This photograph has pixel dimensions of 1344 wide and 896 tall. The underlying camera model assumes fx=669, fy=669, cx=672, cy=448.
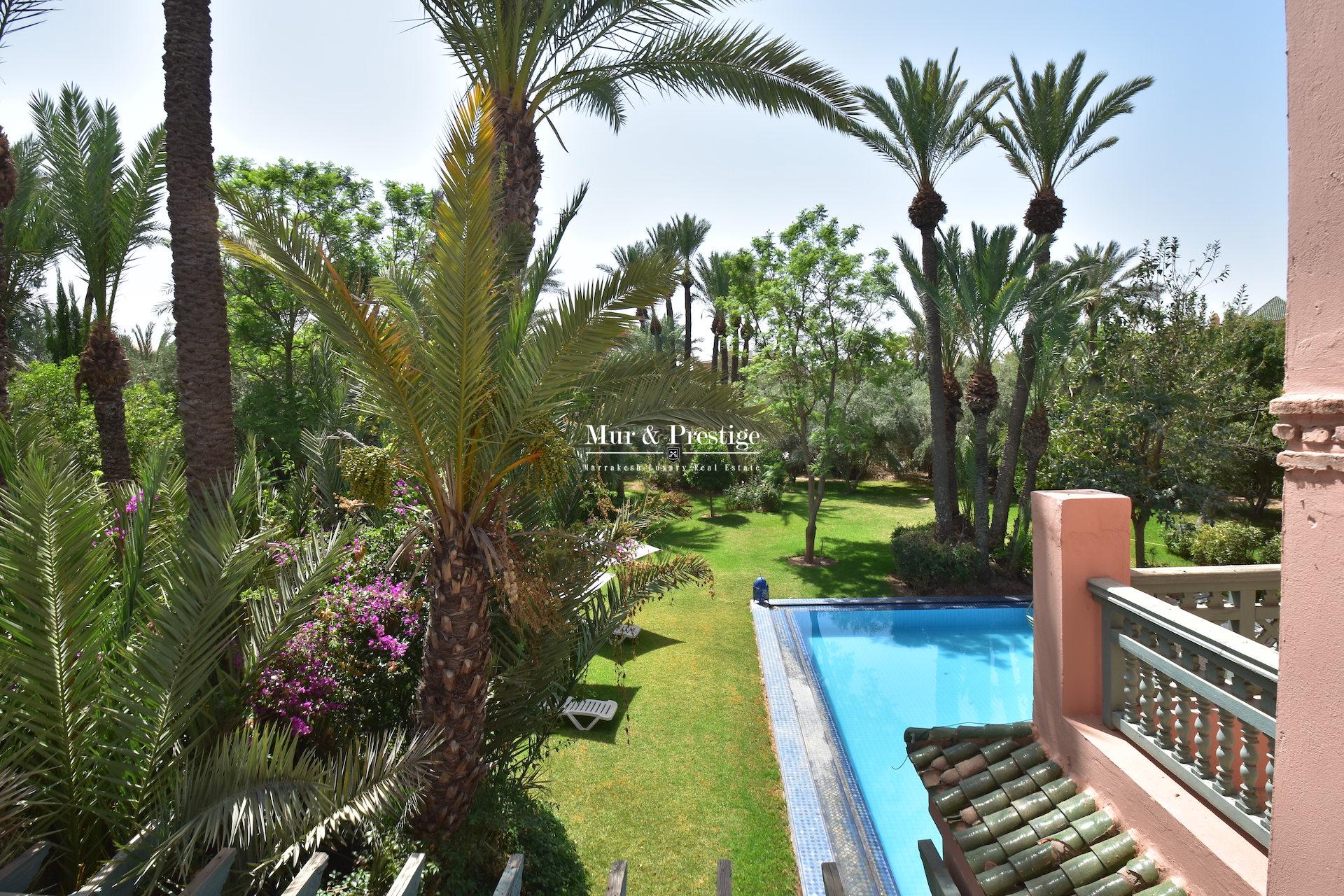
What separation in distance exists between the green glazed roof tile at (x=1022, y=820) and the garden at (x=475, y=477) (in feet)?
7.65

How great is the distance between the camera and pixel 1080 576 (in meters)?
3.48

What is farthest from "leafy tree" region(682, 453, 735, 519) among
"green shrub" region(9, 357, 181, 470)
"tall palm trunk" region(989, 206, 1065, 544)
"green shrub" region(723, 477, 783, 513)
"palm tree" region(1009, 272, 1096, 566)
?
"green shrub" region(9, 357, 181, 470)

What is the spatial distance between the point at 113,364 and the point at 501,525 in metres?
7.32

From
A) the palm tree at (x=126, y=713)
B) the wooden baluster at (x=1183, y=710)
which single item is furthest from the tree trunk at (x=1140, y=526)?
the palm tree at (x=126, y=713)

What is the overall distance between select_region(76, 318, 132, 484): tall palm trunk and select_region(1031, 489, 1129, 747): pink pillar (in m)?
10.1

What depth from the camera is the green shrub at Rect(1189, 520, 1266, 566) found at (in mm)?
13703

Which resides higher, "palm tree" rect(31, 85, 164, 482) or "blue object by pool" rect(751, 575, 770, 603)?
"palm tree" rect(31, 85, 164, 482)

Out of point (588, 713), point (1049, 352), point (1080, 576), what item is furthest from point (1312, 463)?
point (1049, 352)

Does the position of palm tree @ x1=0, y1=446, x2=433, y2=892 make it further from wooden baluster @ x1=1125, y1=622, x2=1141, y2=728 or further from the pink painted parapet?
wooden baluster @ x1=1125, y1=622, x2=1141, y2=728

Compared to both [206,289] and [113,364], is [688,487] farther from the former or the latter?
[206,289]

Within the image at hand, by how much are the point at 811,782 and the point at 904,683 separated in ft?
12.4

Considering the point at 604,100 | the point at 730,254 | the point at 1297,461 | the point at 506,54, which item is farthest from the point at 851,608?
the point at 730,254

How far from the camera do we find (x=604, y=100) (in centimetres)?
1002

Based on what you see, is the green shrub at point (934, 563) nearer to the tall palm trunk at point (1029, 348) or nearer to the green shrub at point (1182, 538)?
the tall palm trunk at point (1029, 348)
